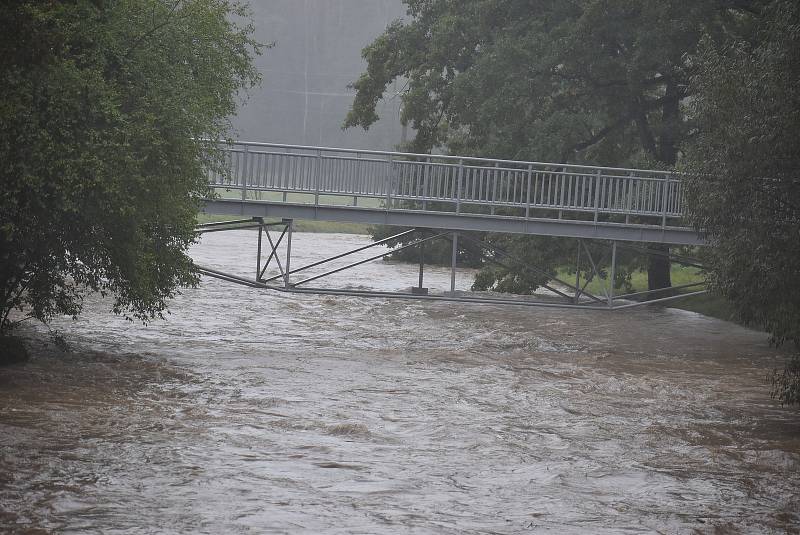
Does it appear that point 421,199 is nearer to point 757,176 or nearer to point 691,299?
point 757,176

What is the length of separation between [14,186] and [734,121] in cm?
1115

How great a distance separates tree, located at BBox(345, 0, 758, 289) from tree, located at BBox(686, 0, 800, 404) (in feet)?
33.4

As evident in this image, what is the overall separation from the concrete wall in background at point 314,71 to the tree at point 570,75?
7159 centimetres

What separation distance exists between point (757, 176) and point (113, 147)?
1005 cm

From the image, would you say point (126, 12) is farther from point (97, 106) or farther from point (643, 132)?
point (643, 132)

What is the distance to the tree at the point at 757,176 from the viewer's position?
17250 mm

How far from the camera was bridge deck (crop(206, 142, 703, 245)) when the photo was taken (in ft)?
83.9

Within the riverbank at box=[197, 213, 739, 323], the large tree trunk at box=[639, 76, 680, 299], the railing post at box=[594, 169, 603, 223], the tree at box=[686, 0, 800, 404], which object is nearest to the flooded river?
the tree at box=[686, 0, 800, 404]

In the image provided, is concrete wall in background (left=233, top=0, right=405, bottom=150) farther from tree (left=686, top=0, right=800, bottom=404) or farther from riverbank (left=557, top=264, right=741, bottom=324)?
tree (left=686, top=0, right=800, bottom=404)

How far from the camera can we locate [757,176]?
1817cm

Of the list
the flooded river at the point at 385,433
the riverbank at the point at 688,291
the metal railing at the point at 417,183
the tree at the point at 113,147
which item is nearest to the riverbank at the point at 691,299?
the riverbank at the point at 688,291

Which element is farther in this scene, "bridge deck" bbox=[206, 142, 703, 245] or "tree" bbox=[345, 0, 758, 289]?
"tree" bbox=[345, 0, 758, 289]

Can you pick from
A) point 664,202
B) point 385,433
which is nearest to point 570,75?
point 664,202

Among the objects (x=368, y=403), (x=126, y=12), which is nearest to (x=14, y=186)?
(x=126, y=12)
